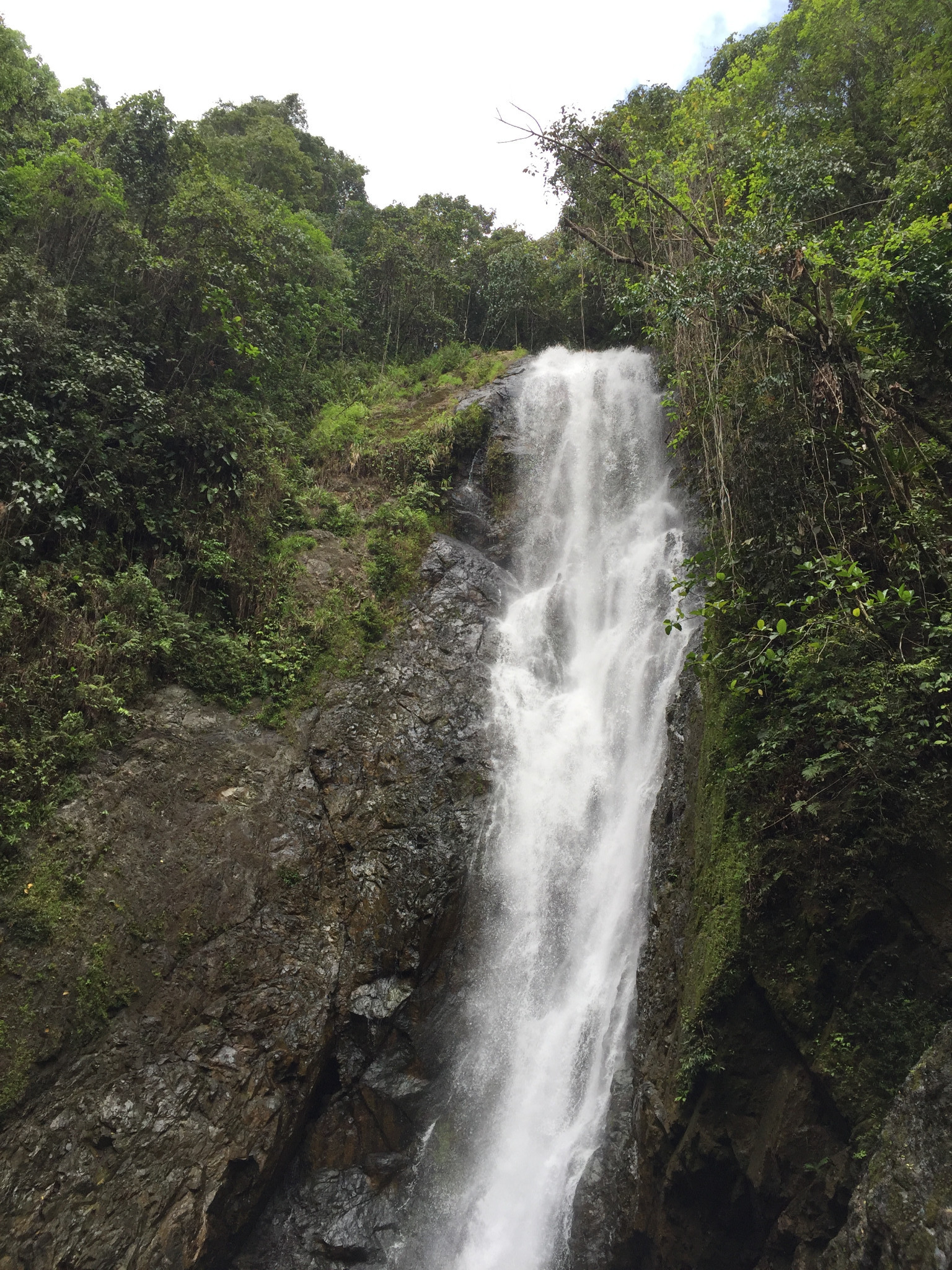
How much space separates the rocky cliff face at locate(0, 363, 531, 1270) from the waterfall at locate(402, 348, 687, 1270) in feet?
1.99

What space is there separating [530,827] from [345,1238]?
4827 mm

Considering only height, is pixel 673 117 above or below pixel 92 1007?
above

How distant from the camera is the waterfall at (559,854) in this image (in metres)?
7.04

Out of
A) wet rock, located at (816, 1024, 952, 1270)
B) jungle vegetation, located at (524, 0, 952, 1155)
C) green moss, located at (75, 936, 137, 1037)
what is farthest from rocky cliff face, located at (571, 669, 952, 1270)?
green moss, located at (75, 936, 137, 1037)

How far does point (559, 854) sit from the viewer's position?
359 inches

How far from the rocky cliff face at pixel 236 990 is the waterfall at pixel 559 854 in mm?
608

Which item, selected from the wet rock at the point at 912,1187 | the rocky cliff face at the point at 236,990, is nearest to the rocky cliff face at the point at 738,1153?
the wet rock at the point at 912,1187

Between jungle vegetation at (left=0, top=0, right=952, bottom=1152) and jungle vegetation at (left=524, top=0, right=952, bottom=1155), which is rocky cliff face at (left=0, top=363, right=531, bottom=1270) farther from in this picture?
jungle vegetation at (left=524, top=0, right=952, bottom=1155)

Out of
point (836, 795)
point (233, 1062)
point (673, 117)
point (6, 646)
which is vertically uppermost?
point (673, 117)

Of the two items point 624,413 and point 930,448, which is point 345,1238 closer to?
point 930,448

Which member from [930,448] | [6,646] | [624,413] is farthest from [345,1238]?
[624,413]

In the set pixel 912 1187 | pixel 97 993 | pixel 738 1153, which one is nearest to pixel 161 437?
pixel 97 993

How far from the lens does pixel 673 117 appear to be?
16078 mm

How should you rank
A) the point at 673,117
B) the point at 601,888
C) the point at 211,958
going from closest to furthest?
the point at 211,958 → the point at 601,888 → the point at 673,117
